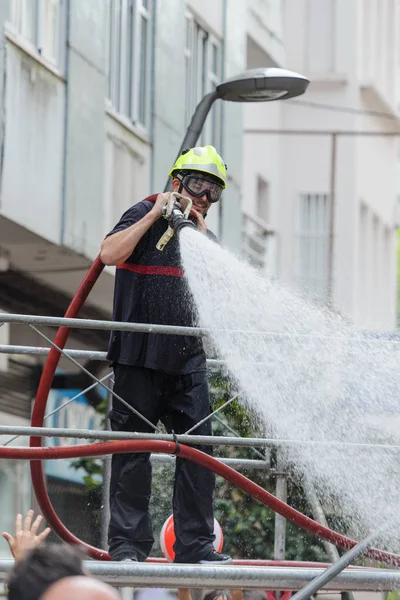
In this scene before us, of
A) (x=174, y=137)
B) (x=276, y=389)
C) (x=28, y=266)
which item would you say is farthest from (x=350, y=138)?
(x=276, y=389)

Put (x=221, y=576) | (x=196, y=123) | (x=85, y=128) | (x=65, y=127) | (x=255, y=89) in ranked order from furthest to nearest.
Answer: (x=85, y=128) → (x=65, y=127) → (x=255, y=89) → (x=196, y=123) → (x=221, y=576)

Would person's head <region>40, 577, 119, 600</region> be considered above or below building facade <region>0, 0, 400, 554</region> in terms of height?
below

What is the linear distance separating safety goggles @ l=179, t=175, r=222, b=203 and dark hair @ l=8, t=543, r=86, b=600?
3591mm

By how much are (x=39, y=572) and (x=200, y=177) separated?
3687 millimetres

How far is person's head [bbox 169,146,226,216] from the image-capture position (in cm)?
651

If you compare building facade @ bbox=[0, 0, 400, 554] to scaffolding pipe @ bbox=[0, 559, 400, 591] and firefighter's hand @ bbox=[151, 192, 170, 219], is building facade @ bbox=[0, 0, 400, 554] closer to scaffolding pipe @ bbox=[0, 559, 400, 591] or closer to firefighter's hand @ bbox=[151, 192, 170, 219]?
firefighter's hand @ bbox=[151, 192, 170, 219]

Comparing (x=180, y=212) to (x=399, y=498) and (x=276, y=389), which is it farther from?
(x=399, y=498)

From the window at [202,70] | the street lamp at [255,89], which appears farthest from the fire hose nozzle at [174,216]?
the window at [202,70]

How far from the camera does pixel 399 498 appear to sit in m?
6.43

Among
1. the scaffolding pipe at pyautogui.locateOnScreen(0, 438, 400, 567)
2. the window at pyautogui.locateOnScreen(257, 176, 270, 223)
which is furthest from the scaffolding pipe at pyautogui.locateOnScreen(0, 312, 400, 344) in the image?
the window at pyautogui.locateOnScreen(257, 176, 270, 223)

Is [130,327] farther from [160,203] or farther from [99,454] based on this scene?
[160,203]

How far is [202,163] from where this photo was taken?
21.4 ft

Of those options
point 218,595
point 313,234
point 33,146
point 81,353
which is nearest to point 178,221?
point 81,353

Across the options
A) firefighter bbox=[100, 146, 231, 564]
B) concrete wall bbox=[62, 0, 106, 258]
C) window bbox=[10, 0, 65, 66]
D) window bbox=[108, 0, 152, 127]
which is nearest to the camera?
firefighter bbox=[100, 146, 231, 564]
